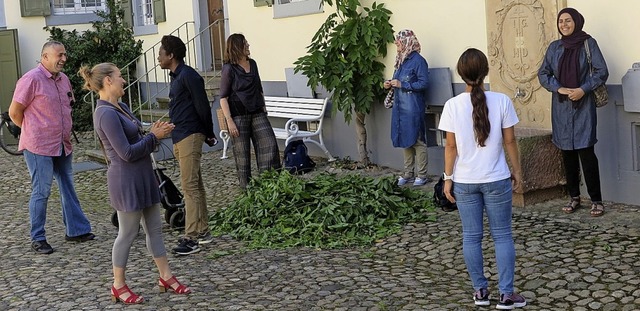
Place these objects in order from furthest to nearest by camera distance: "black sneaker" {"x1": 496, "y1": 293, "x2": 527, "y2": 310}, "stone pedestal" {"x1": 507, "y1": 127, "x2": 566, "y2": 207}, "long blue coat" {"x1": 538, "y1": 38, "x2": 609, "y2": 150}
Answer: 1. "stone pedestal" {"x1": 507, "y1": 127, "x2": 566, "y2": 207}
2. "long blue coat" {"x1": 538, "y1": 38, "x2": 609, "y2": 150}
3. "black sneaker" {"x1": 496, "y1": 293, "x2": 527, "y2": 310}

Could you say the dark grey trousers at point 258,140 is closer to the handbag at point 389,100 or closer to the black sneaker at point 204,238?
the handbag at point 389,100

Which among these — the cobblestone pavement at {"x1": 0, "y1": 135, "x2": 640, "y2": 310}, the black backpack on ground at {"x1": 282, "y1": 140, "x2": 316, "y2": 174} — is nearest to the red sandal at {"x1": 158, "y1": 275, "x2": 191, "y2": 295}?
the cobblestone pavement at {"x1": 0, "y1": 135, "x2": 640, "y2": 310}

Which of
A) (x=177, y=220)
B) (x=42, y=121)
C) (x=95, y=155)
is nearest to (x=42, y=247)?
(x=42, y=121)

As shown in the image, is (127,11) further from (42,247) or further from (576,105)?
(576,105)

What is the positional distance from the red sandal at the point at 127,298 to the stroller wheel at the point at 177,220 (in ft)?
7.59

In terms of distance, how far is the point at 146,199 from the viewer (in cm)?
618

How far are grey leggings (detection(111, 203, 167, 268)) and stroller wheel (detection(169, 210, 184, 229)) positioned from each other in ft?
7.25

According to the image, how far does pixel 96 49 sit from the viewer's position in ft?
57.9

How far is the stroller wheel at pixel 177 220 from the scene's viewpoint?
337 inches

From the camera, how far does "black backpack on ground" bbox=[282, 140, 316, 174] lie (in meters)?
11.4

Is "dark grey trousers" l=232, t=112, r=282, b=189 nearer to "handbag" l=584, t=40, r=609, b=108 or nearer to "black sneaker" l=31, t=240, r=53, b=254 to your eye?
"black sneaker" l=31, t=240, r=53, b=254

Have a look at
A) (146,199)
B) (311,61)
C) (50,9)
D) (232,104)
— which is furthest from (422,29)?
(50,9)

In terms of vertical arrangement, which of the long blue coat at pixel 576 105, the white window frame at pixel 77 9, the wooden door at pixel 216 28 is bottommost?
the long blue coat at pixel 576 105

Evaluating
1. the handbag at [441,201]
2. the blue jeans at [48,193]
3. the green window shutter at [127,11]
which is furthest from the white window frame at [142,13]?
the handbag at [441,201]
